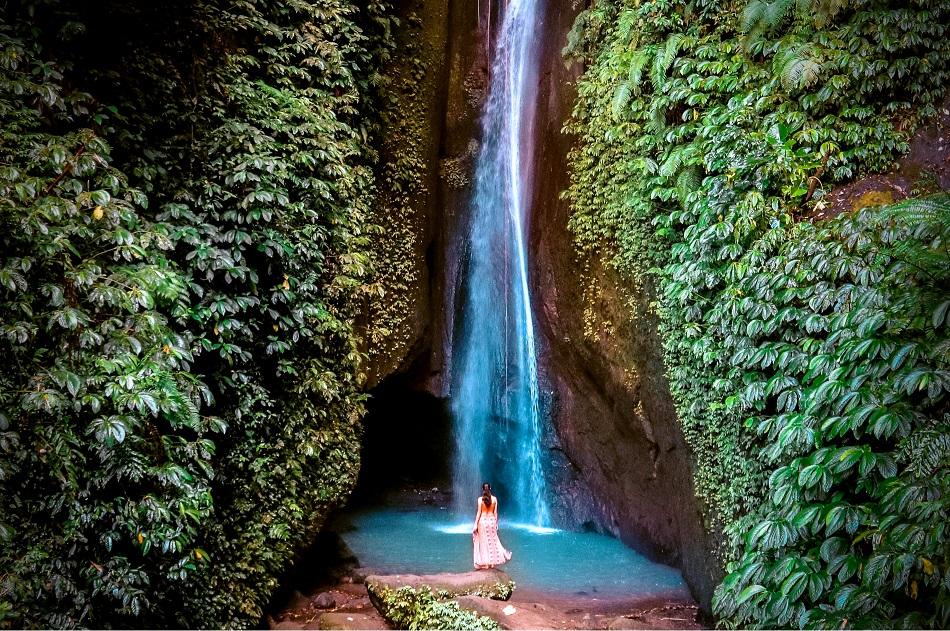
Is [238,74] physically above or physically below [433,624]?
above

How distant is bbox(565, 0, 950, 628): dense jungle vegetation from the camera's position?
4496mm

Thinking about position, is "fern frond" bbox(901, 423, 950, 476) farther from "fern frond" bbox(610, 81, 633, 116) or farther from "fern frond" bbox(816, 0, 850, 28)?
"fern frond" bbox(610, 81, 633, 116)

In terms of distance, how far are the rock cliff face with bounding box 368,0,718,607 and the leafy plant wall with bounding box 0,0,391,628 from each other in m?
1.78

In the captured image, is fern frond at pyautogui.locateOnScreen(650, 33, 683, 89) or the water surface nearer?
fern frond at pyautogui.locateOnScreen(650, 33, 683, 89)

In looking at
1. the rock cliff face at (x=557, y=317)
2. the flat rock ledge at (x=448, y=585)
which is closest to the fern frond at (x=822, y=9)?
the rock cliff face at (x=557, y=317)

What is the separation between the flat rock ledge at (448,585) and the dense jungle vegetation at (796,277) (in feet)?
8.02

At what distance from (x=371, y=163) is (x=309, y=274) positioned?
2.83m

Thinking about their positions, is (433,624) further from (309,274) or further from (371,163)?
(371,163)

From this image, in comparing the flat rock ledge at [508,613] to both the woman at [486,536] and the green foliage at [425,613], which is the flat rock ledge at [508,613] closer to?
the green foliage at [425,613]

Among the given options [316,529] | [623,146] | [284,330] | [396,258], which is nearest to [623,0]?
[623,146]

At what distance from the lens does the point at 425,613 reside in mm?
6340

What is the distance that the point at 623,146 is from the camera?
27.8 ft


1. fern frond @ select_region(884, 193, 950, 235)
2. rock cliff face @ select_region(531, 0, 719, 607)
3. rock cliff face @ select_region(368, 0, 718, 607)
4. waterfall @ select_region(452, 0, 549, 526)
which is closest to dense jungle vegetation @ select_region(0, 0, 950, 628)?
fern frond @ select_region(884, 193, 950, 235)

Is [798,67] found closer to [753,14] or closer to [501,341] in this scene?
[753,14]
